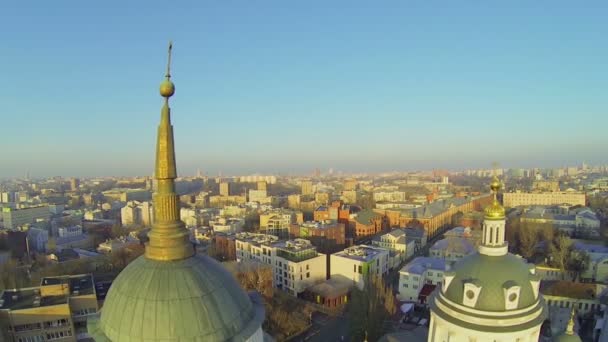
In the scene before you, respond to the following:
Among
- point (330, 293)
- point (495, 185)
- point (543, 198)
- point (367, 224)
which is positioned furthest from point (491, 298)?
point (543, 198)

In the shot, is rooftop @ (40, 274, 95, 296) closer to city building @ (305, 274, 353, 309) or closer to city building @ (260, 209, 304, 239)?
city building @ (305, 274, 353, 309)

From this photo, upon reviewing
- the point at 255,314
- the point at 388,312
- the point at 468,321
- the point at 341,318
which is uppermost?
the point at 255,314

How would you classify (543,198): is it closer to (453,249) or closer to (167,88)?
(453,249)

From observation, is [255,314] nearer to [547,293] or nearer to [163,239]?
[163,239]

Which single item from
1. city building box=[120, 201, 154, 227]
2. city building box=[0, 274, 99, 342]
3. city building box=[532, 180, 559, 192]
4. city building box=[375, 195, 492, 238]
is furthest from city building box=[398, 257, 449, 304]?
city building box=[532, 180, 559, 192]

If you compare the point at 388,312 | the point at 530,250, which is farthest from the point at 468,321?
the point at 530,250

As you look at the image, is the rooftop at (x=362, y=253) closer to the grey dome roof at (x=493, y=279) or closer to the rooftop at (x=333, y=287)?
the rooftop at (x=333, y=287)

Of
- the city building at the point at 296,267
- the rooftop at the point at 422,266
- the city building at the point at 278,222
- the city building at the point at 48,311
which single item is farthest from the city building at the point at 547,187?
the city building at the point at 48,311
